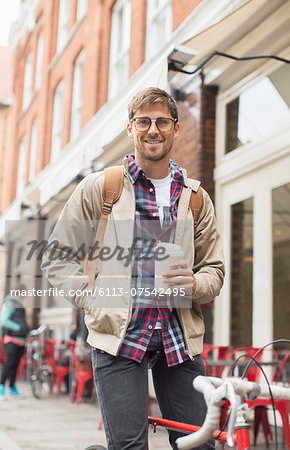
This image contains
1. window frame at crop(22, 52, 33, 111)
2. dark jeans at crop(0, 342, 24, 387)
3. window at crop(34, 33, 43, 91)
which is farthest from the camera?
window frame at crop(22, 52, 33, 111)

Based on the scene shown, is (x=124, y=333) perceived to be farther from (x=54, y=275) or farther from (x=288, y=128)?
(x=288, y=128)

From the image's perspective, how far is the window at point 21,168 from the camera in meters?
20.6

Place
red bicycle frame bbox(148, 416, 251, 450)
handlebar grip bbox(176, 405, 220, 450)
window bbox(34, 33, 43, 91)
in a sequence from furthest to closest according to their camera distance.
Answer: window bbox(34, 33, 43, 91), red bicycle frame bbox(148, 416, 251, 450), handlebar grip bbox(176, 405, 220, 450)

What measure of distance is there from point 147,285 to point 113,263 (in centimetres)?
16

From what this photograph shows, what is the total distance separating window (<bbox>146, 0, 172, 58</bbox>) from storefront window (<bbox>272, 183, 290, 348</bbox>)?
4.64m

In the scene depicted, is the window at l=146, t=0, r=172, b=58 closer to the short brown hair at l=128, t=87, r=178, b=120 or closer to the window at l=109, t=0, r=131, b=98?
the window at l=109, t=0, r=131, b=98

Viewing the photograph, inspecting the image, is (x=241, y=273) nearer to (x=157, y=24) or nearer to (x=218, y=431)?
(x=218, y=431)

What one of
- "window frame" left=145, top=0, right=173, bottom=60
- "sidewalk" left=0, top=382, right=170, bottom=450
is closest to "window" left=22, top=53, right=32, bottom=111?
"window frame" left=145, top=0, right=173, bottom=60

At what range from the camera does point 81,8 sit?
606 inches

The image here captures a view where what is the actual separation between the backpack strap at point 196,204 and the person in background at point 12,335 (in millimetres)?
7327

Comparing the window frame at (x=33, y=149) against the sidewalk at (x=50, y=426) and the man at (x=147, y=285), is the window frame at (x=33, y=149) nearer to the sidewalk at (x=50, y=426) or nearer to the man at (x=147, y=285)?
the sidewalk at (x=50, y=426)

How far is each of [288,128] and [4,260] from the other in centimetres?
1678

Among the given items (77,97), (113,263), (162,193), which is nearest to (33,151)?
(77,97)

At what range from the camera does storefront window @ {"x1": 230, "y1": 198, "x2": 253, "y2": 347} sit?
6.99 metres
